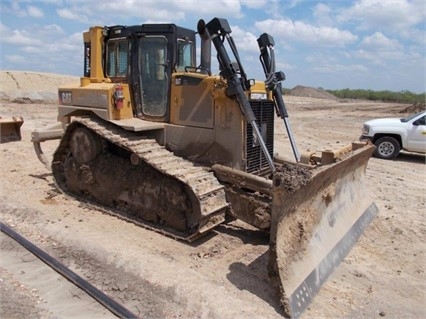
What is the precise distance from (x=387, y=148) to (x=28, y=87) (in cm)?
2945

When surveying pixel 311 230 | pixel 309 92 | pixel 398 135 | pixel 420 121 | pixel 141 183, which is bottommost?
pixel 311 230

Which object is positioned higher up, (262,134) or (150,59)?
(150,59)

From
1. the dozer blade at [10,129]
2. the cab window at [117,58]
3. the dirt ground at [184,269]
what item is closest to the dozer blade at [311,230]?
the dirt ground at [184,269]

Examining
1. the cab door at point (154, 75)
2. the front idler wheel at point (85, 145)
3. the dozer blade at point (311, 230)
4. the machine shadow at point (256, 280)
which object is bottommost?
the machine shadow at point (256, 280)

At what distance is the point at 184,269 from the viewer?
176 inches

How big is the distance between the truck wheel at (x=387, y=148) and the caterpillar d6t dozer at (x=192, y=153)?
19.7 feet

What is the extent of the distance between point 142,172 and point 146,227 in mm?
776

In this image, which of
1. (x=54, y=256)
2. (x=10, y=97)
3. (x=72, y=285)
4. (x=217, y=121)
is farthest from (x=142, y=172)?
(x=10, y=97)

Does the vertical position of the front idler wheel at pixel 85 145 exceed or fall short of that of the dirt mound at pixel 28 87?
it falls short

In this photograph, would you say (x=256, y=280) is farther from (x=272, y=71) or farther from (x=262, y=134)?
(x=272, y=71)

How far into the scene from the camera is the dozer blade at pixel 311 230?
12.7 feet

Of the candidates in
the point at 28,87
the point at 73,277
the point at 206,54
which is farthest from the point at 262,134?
the point at 28,87

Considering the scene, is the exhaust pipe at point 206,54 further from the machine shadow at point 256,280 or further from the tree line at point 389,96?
the tree line at point 389,96

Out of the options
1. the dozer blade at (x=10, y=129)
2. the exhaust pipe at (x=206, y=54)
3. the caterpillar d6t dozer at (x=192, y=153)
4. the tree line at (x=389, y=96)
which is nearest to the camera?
the caterpillar d6t dozer at (x=192, y=153)
